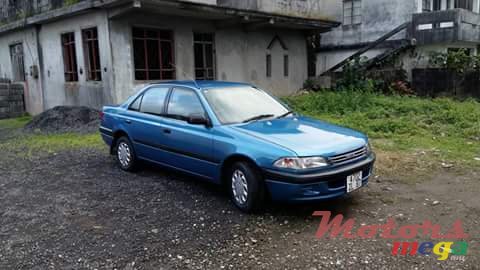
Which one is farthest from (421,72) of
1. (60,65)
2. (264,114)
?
(60,65)

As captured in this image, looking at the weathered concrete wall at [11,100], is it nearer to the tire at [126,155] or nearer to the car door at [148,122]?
the tire at [126,155]

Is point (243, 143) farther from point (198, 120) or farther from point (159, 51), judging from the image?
point (159, 51)

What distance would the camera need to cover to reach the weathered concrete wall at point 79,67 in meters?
11.1

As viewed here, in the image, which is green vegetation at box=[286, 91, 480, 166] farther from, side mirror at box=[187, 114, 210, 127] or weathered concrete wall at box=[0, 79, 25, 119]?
weathered concrete wall at box=[0, 79, 25, 119]

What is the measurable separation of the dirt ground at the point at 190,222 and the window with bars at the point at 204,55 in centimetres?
767

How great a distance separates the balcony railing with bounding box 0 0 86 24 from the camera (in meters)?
Answer: 12.7

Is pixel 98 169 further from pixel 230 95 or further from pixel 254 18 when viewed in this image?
pixel 254 18

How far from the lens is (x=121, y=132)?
6.28 meters

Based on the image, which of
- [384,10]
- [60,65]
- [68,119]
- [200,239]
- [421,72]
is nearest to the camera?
[200,239]

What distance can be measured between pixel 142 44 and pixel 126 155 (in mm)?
6370

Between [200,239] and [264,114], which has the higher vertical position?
[264,114]

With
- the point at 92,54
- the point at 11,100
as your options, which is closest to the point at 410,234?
the point at 92,54

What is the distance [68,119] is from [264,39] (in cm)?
775

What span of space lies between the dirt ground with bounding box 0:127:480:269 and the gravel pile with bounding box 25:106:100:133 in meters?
4.74
